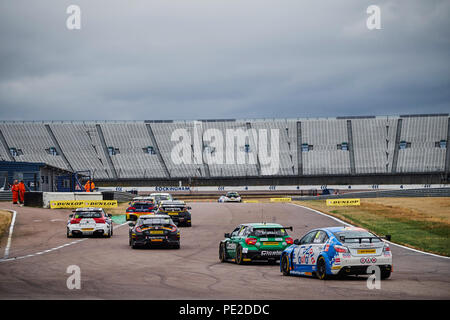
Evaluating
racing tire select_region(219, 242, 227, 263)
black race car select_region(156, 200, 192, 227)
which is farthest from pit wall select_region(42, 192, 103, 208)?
racing tire select_region(219, 242, 227, 263)

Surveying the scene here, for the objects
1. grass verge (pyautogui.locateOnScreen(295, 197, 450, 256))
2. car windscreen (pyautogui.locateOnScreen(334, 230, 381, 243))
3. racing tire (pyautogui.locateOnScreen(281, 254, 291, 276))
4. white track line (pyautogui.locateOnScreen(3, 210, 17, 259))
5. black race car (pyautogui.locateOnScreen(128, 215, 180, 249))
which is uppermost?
car windscreen (pyautogui.locateOnScreen(334, 230, 381, 243))

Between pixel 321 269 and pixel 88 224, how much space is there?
687 inches

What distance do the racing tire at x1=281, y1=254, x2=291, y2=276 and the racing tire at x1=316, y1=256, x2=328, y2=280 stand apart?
145 cm

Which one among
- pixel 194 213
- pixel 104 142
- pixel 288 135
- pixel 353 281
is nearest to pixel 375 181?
pixel 288 135

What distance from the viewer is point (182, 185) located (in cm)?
9069

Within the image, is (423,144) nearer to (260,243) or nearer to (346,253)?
(260,243)

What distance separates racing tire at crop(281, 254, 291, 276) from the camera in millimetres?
16906

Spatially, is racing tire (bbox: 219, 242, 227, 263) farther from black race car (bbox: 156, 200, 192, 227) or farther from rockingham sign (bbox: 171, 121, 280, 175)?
rockingham sign (bbox: 171, 121, 280, 175)

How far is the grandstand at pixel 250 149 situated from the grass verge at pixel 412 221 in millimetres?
34993

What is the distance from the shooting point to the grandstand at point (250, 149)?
90062 mm

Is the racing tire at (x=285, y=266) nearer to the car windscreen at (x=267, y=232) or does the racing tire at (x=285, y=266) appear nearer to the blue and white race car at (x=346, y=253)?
the blue and white race car at (x=346, y=253)

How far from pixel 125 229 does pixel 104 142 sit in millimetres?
61718

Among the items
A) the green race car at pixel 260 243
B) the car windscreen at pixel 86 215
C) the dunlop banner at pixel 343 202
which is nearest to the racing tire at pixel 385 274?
the green race car at pixel 260 243

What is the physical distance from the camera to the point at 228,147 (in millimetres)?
94312
